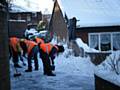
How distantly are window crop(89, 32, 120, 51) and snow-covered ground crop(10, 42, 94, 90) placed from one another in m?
8.58

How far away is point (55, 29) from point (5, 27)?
28.2 m

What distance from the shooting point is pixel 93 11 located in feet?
95.5

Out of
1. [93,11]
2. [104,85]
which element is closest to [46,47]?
[104,85]

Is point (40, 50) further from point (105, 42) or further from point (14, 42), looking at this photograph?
A: point (105, 42)

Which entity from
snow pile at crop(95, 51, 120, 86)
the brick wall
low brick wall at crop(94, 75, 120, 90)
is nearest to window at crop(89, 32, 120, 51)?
the brick wall

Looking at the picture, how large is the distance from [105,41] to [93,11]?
327 cm

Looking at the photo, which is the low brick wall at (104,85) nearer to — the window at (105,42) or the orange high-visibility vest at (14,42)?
the orange high-visibility vest at (14,42)

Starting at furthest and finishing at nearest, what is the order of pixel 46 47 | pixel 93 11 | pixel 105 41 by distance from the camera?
pixel 93 11 → pixel 105 41 → pixel 46 47

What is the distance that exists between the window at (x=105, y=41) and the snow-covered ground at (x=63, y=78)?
28.2 feet

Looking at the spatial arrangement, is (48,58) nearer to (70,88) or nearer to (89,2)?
(70,88)

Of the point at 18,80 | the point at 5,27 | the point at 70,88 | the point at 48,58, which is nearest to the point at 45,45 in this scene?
the point at 48,58

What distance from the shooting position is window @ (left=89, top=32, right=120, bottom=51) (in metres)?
26.8

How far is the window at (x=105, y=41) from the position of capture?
26.8m

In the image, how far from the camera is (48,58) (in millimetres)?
14594
